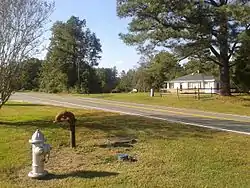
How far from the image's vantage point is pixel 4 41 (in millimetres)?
13625

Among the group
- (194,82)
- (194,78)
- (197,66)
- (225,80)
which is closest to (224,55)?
(225,80)

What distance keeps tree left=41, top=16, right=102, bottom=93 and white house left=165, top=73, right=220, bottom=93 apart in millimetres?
15810

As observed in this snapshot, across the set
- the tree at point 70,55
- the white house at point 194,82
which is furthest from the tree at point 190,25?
the tree at point 70,55

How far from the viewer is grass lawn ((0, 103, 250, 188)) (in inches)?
276

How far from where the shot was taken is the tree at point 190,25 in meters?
28.6

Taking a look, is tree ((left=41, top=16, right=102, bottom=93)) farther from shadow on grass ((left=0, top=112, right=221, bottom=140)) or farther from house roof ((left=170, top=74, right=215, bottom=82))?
shadow on grass ((left=0, top=112, right=221, bottom=140))

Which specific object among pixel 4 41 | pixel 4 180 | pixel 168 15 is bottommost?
pixel 4 180

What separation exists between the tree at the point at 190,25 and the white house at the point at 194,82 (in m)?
32.1

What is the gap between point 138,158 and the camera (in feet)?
28.0

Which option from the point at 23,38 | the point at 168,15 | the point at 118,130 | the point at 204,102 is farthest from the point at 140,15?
the point at 118,130

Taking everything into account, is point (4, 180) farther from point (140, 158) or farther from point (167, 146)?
point (167, 146)

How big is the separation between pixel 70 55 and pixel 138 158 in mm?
65170

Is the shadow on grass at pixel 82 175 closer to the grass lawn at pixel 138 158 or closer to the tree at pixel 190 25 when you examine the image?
the grass lawn at pixel 138 158

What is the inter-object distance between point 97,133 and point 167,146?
259cm
